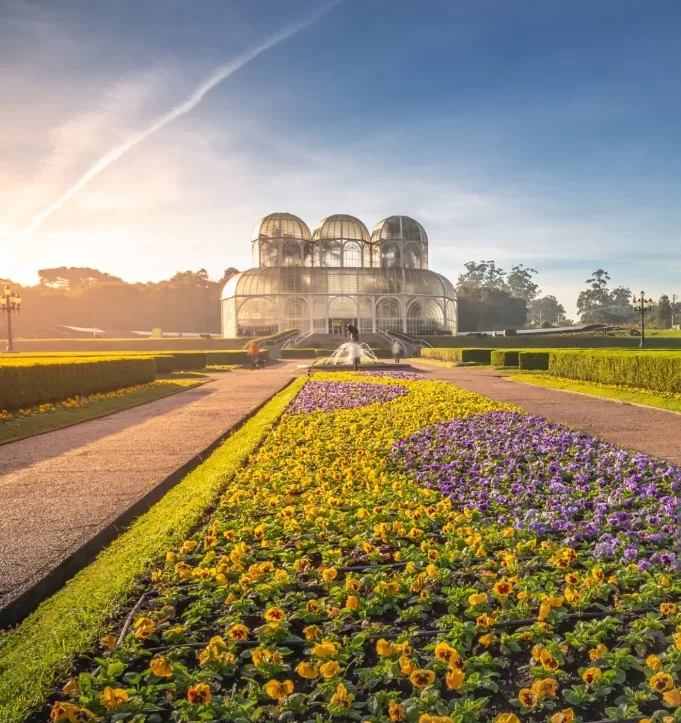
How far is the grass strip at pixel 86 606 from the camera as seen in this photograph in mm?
2535

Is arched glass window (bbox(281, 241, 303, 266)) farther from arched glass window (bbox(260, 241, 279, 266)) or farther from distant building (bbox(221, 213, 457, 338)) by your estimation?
arched glass window (bbox(260, 241, 279, 266))

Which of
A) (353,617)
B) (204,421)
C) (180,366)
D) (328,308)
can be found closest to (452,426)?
(204,421)

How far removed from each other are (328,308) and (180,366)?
36.4 metres

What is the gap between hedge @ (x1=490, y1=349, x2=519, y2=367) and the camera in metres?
27.1

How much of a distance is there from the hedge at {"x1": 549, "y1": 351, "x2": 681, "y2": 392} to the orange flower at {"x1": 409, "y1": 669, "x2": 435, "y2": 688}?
1326 centimetres

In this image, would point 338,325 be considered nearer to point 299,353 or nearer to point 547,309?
point 299,353

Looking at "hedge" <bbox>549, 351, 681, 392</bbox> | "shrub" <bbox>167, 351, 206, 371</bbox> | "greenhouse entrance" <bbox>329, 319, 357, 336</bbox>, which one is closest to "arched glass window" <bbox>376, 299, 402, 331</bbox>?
"greenhouse entrance" <bbox>329, 319, 357, 336</bbox>

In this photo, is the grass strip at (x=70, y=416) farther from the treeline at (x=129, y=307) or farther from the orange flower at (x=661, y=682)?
the treeline at (x=129, y=307)

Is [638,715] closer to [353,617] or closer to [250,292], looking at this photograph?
[353,617]

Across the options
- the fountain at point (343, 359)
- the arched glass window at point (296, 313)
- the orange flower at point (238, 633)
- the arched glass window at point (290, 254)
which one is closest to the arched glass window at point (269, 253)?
the arched glass window at point (290, 254)

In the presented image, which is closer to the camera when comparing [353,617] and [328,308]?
[353,617]

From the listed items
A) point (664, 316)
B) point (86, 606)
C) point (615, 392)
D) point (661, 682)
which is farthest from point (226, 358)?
point (664, 316)

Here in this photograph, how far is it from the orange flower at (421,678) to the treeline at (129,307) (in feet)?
260

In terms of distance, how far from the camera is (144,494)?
5.61 metres
